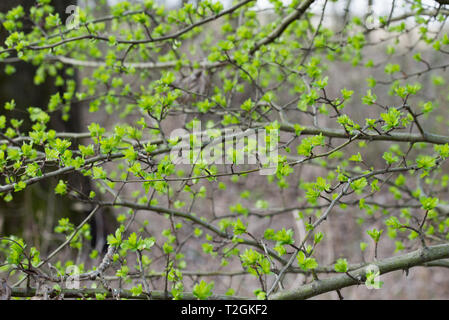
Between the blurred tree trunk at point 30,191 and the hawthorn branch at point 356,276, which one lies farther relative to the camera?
the blurred tree trunk at point 30,191

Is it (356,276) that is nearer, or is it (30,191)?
(356,276)

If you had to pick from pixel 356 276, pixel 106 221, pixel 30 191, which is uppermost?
pixel 356 276

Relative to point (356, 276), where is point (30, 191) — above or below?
below

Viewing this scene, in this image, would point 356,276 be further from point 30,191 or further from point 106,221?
point 30,191

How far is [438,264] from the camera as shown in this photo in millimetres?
2311

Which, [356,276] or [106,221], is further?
[106,221]

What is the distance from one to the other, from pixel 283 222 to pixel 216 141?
16.5 feet

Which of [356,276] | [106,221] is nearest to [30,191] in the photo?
[106,221]

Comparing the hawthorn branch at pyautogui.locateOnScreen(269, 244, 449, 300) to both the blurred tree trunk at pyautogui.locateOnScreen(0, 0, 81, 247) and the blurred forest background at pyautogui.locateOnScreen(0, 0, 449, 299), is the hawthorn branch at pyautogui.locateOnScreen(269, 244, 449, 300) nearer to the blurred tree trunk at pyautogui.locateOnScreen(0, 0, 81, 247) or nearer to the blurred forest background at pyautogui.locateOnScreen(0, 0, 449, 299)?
the blurred forest background at pyautogui.locateOnScreen(0, 0, 449, 299)

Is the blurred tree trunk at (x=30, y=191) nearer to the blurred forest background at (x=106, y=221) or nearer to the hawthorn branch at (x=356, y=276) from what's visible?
the blurred forest background at (x=106, y=221)

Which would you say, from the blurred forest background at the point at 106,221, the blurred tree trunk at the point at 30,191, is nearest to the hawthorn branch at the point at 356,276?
the blurred forest background at the point at 106,221

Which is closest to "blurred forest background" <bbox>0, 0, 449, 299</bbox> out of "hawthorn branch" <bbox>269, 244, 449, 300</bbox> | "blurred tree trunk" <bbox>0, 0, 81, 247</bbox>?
"blurred tree trunk" <bbox>0, 0, 81, 247</bbox>
